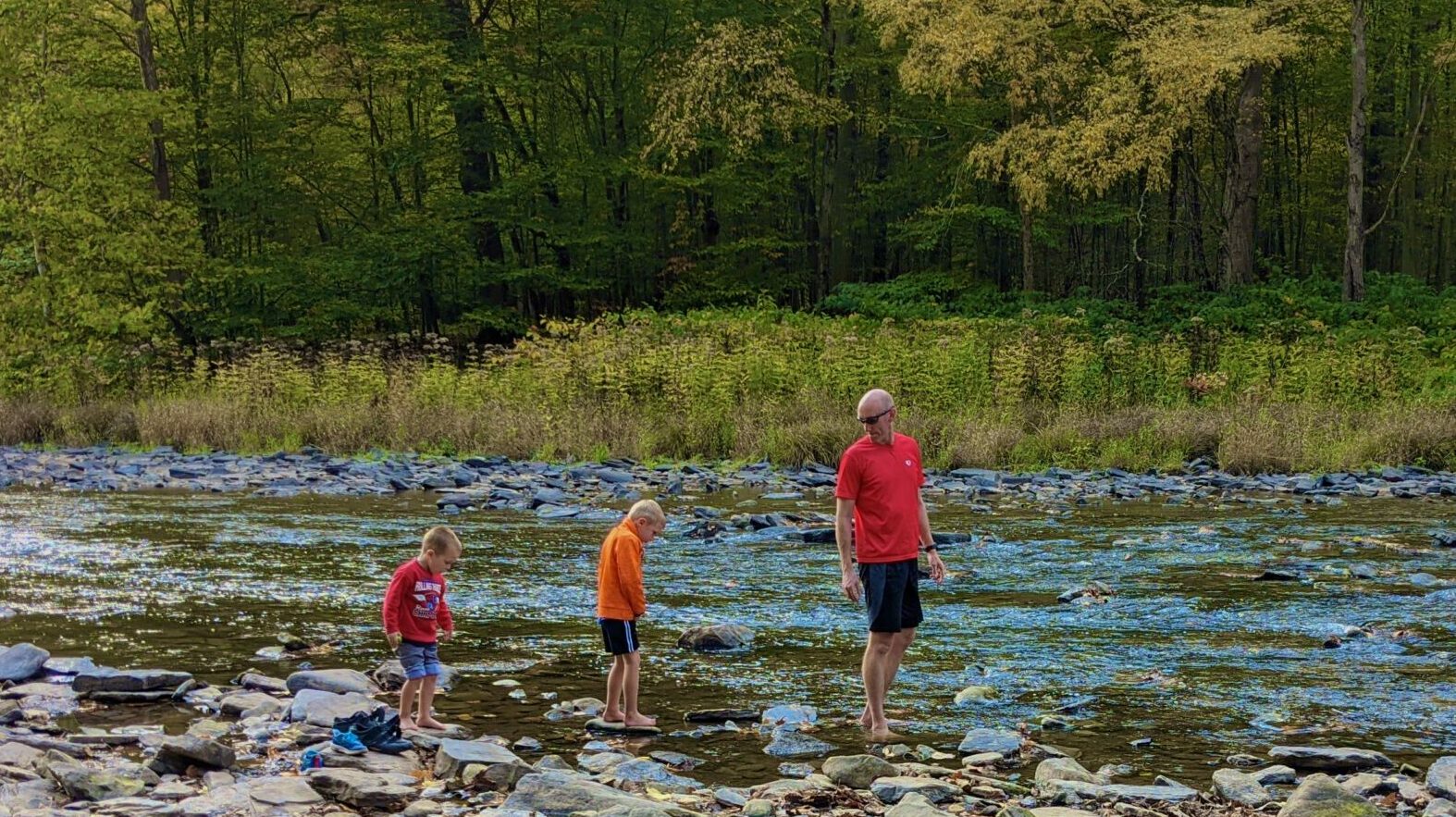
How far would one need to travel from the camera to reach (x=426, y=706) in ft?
22.5

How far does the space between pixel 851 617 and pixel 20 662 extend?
17.5 ft

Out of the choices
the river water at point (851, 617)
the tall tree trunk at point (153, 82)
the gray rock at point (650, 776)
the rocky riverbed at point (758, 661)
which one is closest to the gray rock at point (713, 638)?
the rocky riverbed at point (758, 661)

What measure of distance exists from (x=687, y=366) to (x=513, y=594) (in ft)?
35.1

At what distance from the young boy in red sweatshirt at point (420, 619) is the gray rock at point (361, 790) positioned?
102cm

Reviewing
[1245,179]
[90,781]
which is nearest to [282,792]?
[90,781]

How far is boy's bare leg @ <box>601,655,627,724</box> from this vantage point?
23.0 feet

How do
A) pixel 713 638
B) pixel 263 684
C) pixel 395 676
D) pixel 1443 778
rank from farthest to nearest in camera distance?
pixel 713 638 → pixel 395 676 → pixel 263 684 → pixel 1443 778

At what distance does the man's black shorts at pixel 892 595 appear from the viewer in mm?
7133

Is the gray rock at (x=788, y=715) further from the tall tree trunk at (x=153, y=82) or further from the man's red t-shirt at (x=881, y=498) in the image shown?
the tall tree trunk at (x=153, y=82)

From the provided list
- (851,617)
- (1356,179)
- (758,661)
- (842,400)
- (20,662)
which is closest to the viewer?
(20,662)

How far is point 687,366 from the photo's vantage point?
2106 cm

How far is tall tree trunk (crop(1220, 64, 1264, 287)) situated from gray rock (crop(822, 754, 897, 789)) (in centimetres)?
2606

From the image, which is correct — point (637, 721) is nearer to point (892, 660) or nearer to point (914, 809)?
point (892, 660)

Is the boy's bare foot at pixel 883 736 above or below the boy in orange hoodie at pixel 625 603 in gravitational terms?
below
